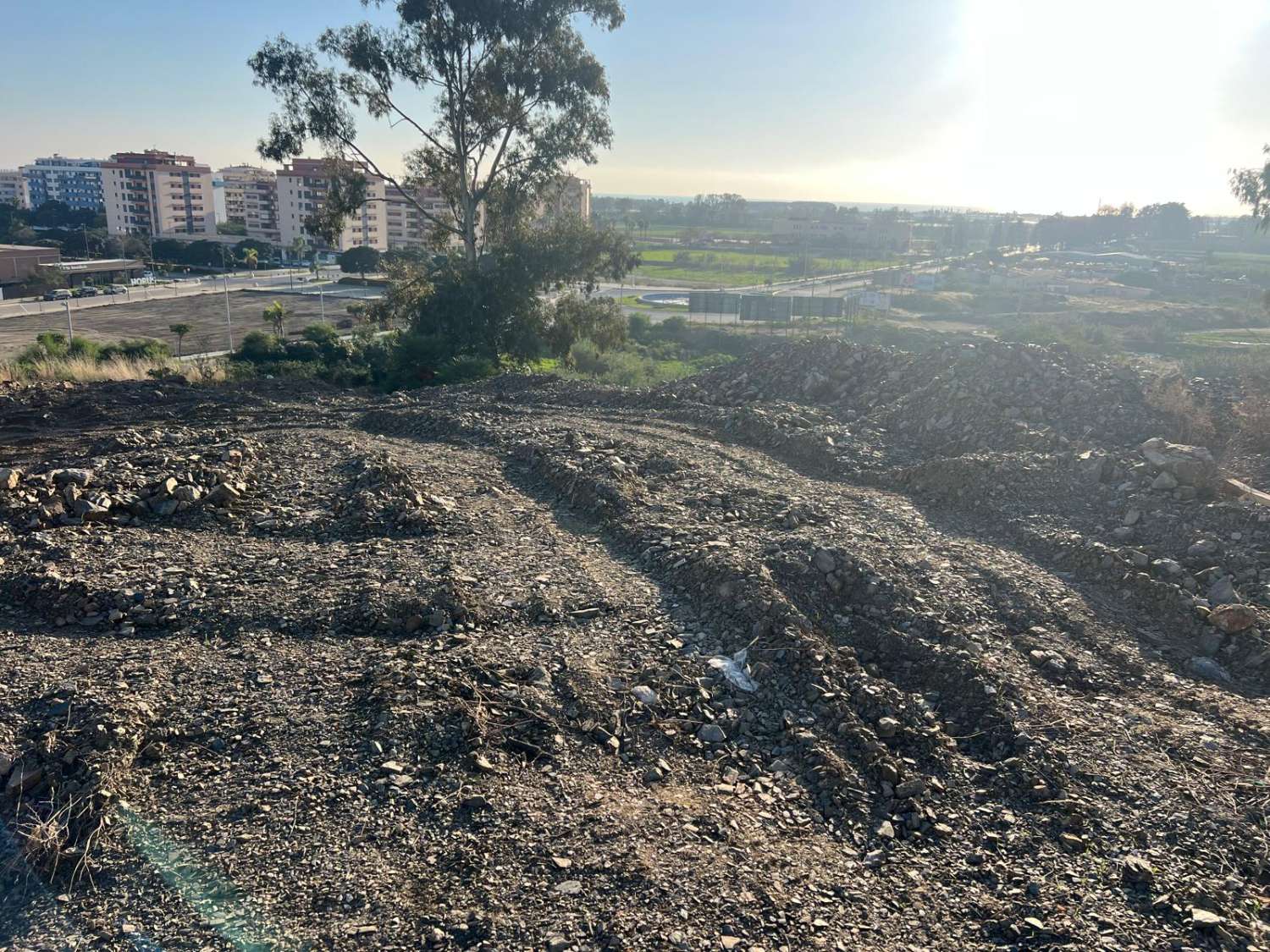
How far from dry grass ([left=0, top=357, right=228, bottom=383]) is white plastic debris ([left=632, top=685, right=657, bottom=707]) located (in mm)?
13773

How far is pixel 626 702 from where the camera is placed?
5.39 meters

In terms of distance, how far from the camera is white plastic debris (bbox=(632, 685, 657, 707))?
5.43 m

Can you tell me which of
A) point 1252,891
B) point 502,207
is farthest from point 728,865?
point 502,207

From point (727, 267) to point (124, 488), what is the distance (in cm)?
6657

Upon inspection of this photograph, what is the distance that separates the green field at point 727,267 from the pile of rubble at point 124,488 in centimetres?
5069

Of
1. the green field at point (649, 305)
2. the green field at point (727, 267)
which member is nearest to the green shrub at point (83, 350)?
the green field at point (649, 305)

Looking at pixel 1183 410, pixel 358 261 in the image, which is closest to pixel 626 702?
pixel 1183 410

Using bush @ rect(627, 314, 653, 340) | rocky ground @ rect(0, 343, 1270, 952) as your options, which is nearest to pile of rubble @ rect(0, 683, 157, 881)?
rocky ground @ rect(0, 343, 1270, 952)

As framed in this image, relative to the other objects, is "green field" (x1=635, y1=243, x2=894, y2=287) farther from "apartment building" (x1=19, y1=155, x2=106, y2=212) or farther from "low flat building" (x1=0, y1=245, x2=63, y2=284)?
"apartment building" (x1=19, y1=155, x2=106, y2=212)

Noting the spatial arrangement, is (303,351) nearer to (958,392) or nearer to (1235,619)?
(958,392)

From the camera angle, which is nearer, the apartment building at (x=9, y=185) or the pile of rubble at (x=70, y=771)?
the pile of rubble at (x=70, y=771)

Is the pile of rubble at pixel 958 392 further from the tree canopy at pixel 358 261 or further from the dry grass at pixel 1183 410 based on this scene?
the tree canopy at pixel 358 261

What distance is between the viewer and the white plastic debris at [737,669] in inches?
225

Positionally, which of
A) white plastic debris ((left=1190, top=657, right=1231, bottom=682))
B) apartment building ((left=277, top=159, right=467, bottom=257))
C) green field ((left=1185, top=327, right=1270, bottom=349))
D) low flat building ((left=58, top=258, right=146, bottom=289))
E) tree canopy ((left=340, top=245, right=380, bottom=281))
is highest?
apartment building ((left=277, top=159, right=467, bottom=257))
